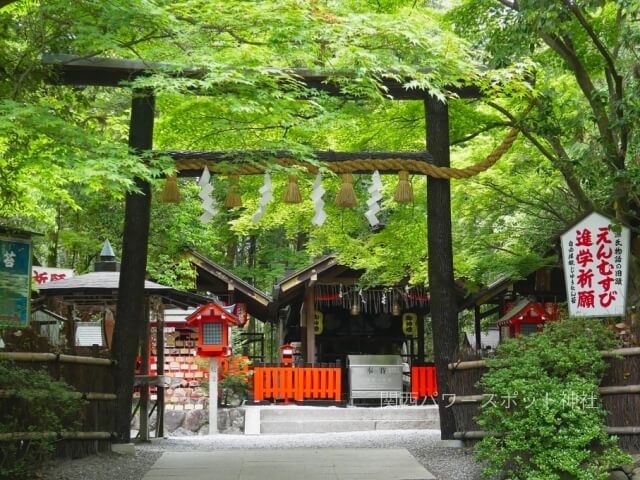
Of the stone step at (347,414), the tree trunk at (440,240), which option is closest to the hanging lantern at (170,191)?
the tree trunk at (440,240)

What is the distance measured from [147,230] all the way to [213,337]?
6094mm

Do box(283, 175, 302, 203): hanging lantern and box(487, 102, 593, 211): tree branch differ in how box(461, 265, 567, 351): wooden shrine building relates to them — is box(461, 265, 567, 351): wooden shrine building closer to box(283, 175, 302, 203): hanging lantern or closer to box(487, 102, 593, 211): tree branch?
box(487, 102, 593, 211): tree branch

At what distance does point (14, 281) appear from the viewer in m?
9.58

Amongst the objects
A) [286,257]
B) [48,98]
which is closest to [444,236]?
[48,98]

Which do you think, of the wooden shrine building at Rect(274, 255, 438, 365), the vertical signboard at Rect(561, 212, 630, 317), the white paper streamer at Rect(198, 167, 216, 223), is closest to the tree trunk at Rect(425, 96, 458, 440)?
the vertical signboard at Rect(561, 212, 630, 317)

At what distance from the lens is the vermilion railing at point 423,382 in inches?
868

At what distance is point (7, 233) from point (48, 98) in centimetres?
173

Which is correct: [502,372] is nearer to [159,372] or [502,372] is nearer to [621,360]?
[621,360]

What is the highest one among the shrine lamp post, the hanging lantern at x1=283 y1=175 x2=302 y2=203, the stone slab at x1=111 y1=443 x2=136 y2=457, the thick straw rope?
the thick straw rope

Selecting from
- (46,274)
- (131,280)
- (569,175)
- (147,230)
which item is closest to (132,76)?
(147,230)

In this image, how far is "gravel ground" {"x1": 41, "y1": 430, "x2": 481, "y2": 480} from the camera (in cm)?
1003

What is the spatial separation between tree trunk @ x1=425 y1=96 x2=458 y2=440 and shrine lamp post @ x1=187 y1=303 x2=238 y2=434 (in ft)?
21.7

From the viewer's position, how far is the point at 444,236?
1315 cm

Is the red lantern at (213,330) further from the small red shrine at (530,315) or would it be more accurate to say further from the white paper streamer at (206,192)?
the small red shrine at (530,315)
